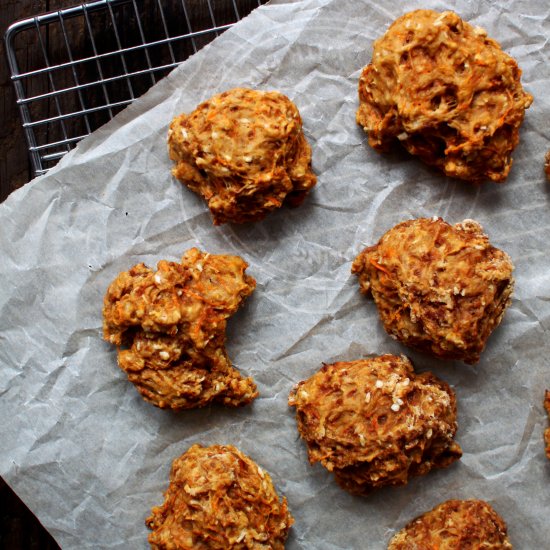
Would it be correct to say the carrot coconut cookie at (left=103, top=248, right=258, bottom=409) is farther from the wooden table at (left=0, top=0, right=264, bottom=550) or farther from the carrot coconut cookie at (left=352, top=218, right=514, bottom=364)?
the wooden table at (left=0, top=0, right=264, bottom=550)

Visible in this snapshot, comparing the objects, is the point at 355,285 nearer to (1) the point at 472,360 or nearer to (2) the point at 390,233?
(2) the point at 390,233

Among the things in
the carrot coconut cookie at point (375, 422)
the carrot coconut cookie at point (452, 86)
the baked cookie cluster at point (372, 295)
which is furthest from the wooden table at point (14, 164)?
the carrot coconut cookie at point (452, 86)

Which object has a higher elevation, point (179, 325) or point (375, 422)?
point (179, 325)

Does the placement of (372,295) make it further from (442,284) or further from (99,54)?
(99,54)

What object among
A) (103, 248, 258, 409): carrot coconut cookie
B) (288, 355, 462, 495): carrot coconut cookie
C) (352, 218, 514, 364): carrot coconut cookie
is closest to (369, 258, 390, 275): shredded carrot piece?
(352, 218, 514, 364): carrot coconut cookie

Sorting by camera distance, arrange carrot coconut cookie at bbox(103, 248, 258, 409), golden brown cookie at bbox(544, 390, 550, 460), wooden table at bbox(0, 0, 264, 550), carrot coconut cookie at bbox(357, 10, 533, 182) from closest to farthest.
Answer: carrot coconut cookie at bbox(357, 10, 533, 182), carrot coconut cookie at bbox(103, 248, 258, 409), golden brown cookie at bbox(544, 390, 550, 460), wooden table at bbox(0, 0, 264, 550)

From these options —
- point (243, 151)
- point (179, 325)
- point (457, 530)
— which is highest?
point (243, 151)

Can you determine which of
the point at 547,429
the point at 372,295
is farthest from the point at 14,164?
the point at 547,429

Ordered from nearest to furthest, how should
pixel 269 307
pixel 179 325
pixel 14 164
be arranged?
pixel 179 325
pixel 269 307
pixel 14 164
